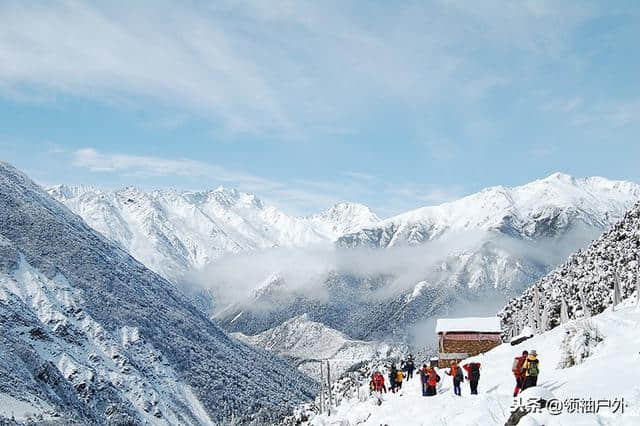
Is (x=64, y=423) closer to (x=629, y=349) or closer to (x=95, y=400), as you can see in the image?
(x=95, y=400)

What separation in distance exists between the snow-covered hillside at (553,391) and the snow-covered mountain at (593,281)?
1470 cm

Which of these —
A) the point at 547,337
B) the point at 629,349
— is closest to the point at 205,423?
the point at 547,337

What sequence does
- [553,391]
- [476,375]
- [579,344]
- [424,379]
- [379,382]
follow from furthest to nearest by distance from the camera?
[379,382] → [424,379] → [579,344] → [476,375] → [553,391]

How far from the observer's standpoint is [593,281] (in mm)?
A: 63656

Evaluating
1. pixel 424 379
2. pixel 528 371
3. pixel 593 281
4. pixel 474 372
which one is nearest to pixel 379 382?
pixel 424 379

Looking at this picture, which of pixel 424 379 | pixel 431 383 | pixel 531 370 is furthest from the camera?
pixel 424 379

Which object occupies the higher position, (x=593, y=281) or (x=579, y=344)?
(x=593, y=281)

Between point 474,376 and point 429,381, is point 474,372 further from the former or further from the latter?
point 429,381

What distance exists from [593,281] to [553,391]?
157ft

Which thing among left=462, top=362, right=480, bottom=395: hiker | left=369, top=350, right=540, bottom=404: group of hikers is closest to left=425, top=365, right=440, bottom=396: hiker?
left=369, top=350, right=540, bottom=404: group of hikers

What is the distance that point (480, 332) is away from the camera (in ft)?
208

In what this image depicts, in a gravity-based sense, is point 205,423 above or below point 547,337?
below

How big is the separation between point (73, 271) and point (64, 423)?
8164cm

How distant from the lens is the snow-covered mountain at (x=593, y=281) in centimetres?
5310
